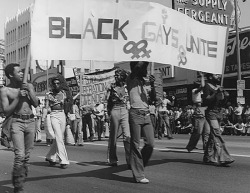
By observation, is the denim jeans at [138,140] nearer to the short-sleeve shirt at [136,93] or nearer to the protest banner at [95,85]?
the short-sleeve shirt at [136,93]

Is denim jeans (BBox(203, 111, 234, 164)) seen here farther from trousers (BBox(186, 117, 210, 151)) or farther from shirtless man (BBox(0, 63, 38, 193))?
shirtless man (BBox(0, 63, 38, 193))

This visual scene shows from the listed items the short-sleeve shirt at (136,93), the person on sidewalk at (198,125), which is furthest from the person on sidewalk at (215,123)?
the short-sleeve shirt at (136,93)

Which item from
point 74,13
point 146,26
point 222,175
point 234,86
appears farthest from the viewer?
point 234,86

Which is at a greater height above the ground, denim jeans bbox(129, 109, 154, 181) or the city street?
denim jeans bbox(129, 109, 154, 181)

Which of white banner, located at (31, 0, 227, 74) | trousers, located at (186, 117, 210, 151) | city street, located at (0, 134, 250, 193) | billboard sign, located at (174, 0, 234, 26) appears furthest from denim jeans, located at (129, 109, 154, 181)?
billboard sign, located at (174, 0, 234, 26)

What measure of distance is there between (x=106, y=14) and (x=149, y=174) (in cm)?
292

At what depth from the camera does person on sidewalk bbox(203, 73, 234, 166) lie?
30.1 ft

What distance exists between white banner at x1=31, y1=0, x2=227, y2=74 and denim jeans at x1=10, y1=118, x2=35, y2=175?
972 mm

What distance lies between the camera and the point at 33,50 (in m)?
6.73

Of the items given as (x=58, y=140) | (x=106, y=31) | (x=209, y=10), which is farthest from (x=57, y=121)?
(x=209, y=10)

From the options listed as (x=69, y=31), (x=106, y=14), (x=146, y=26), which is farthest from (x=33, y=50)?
(x=146, y=26)

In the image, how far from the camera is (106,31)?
736 centimetres

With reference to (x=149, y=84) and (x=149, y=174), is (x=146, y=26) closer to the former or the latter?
(x=149, y=84)

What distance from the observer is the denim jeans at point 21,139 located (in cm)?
655
